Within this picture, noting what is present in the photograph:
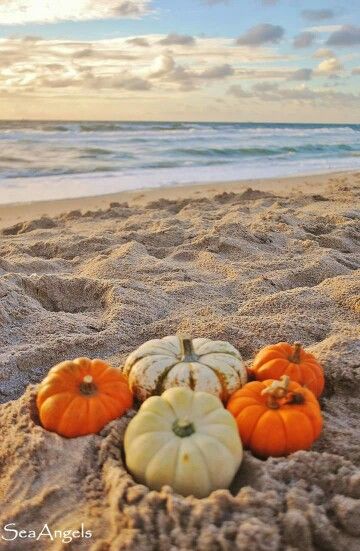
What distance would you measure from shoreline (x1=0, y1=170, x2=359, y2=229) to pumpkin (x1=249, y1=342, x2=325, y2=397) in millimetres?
5497

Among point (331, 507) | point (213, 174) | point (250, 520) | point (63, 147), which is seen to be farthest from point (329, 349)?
point (63, 147)

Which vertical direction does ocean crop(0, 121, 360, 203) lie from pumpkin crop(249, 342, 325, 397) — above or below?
above

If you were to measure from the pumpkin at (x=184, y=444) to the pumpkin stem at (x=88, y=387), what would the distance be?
0.30 meters

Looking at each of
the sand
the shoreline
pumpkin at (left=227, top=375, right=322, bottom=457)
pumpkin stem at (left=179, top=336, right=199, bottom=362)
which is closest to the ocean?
the shoreline

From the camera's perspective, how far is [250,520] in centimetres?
183

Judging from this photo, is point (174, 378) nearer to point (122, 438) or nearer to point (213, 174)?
point (122, 438)

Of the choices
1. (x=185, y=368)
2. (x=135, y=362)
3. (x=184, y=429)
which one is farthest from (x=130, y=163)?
(x=184, y=429)

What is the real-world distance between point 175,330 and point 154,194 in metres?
6.96

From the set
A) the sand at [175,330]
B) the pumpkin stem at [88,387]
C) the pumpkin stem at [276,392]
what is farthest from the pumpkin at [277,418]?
the pumpkin stem at [88,387]

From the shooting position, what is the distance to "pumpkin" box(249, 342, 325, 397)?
108 inches

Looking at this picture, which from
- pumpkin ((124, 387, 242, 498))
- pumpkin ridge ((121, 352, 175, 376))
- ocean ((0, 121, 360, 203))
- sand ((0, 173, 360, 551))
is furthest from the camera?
ocean ((0, 121, 360, 203))

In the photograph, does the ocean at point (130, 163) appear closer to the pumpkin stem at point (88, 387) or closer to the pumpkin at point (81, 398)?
the pumpkin at point (81, 398)

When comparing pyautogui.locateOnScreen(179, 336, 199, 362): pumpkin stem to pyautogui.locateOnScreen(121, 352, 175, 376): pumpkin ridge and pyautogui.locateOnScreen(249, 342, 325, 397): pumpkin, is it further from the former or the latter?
pyautogui.locateOnScreen(249, 342, 325, 397): pumpkin

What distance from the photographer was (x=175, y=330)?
148 inches
